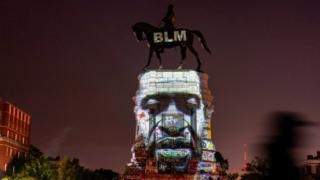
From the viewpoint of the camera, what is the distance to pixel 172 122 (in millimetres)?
103062

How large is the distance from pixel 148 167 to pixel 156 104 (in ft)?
39.2

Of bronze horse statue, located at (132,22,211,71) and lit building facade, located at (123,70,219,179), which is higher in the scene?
bronze horse statue, located at (132,22,211,71)

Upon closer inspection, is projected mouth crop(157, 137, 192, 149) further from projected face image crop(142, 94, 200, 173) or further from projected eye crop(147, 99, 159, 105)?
projected eye crop(147, 99, 159, 105)

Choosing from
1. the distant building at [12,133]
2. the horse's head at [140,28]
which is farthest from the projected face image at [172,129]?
the distant building at [12,133]

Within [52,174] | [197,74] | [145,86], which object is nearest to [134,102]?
[145,86]

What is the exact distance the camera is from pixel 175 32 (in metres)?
102

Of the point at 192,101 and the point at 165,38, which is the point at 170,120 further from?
the point at 165,38

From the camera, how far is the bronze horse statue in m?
102

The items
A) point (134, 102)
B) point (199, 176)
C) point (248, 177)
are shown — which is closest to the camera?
point (199, 176)

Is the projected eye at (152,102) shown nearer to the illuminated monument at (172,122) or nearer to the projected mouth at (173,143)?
the illuminated monument at (172,122)

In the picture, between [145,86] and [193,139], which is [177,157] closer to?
[193,139]

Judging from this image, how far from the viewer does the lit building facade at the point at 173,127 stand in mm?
98250

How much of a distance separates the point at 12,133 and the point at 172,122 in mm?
33357

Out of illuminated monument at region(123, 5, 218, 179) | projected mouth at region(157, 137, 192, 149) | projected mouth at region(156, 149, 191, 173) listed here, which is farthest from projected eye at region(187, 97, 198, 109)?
projected mouth at region(156, 149, 191, 173)
